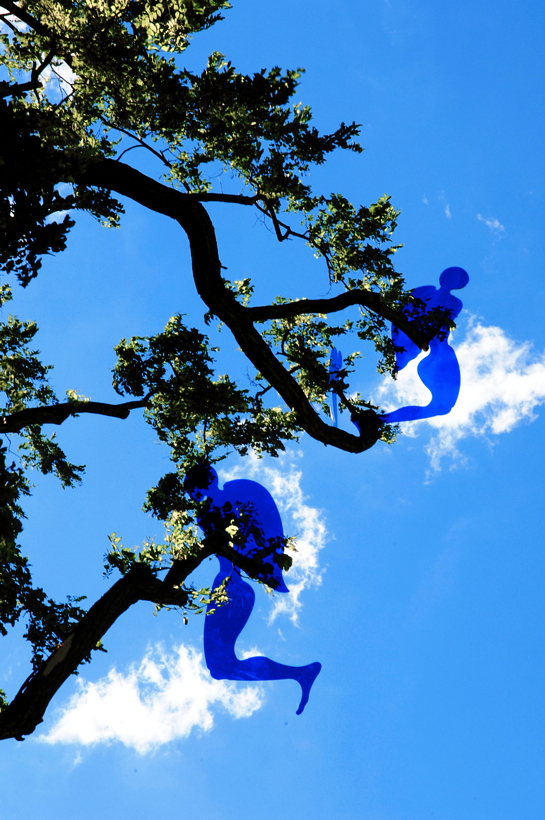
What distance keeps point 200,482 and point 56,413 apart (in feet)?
8.05

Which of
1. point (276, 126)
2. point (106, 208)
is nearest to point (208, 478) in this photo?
point (106, 208)

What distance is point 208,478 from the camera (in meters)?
9.17

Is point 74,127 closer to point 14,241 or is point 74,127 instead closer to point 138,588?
point 14,241

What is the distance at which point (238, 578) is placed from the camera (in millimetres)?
9141

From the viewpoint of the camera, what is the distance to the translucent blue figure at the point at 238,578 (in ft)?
28.7

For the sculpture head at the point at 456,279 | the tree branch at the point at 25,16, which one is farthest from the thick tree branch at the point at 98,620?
the tree branch at the point at 25,16

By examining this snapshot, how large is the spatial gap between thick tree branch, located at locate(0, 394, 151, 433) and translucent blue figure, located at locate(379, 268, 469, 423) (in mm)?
4411

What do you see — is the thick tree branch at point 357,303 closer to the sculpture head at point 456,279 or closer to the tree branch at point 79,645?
the sculpture head at point 456,279

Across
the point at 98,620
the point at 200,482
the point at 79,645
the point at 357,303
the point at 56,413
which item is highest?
the point at 357,303

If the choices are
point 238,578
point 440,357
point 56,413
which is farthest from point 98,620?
point 440,357

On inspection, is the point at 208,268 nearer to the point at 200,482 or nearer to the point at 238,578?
the point at 200,482

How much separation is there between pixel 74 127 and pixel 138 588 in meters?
5.72

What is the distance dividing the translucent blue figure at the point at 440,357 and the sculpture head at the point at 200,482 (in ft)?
10.1

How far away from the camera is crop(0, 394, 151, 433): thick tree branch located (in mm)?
8070
